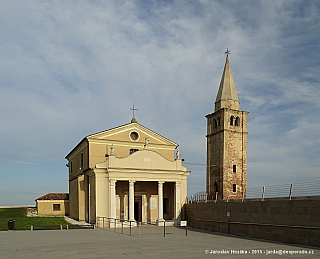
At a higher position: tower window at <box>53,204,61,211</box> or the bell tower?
the bell tower

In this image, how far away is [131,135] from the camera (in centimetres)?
3266

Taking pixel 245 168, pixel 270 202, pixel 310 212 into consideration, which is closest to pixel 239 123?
pixel 245 168

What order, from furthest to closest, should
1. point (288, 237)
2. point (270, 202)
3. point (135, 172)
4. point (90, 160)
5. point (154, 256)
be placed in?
point (90, 160)
point (135, 172)
point (270, 202)
point (288, 237)
point (154, 256)

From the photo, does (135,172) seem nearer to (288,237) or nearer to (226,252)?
(288,237)

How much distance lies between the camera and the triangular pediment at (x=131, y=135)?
31.3 m

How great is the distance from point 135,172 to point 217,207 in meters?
7.63

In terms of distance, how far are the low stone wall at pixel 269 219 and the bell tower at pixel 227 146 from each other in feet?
35.9

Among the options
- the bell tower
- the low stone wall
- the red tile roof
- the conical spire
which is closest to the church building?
the low stone wall

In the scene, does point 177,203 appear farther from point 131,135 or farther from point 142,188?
point 131,135

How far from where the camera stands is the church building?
2784 cm

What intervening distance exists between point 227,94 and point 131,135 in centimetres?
1334

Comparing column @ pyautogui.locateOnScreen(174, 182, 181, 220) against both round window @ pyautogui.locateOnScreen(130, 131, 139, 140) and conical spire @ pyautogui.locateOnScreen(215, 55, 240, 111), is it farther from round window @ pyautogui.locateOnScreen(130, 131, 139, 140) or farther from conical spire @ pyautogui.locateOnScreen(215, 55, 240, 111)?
conical spire @ pyautogui.locateOnScreen(215, 55, 240, 111)

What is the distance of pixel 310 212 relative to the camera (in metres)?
15.9

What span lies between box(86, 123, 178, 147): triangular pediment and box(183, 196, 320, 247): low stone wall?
957 cm
